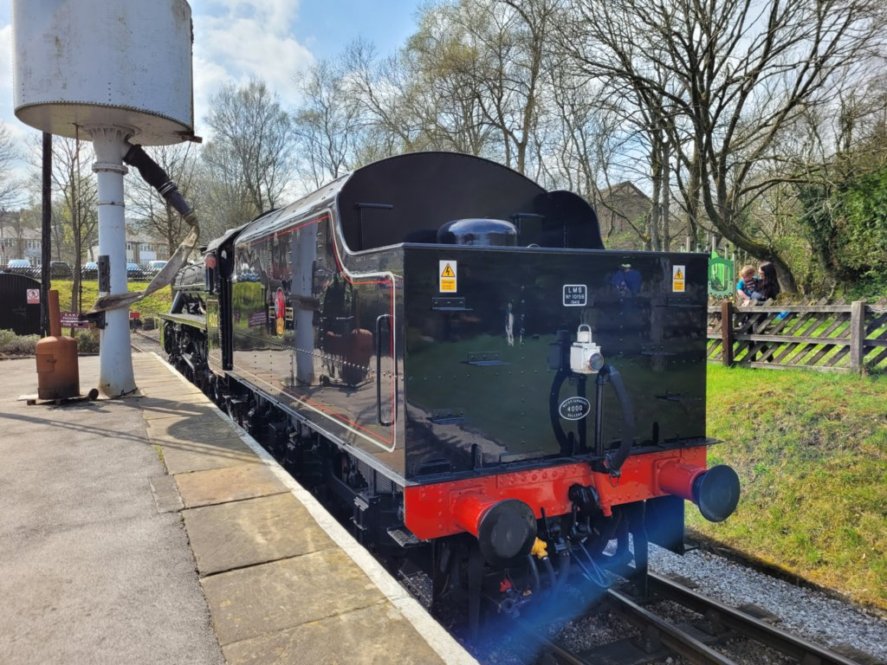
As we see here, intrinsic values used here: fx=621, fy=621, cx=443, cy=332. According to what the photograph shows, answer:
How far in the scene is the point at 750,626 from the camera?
393 centimetres

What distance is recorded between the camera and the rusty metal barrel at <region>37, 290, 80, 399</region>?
9.24 meters

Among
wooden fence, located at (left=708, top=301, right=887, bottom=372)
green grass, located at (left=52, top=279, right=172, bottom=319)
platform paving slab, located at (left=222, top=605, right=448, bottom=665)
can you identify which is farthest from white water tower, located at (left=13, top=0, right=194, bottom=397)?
green grass, located at (left=52, top=279, right=172, bottom=319)

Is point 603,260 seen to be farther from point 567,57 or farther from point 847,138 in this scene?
point 847,138

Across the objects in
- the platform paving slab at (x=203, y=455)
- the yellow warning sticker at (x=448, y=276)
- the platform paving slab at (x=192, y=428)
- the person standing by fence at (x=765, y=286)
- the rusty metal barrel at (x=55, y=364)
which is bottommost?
the platform paving slab at (x=203, y=455)

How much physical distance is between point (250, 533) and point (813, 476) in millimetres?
5162

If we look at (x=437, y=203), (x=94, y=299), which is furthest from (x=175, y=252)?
(x=94, y=299)

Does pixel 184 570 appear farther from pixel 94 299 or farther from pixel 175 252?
pixel 94 299

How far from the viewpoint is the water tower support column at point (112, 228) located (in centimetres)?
933

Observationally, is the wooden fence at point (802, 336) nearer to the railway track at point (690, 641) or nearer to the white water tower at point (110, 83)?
the railway track at point (690, 641)

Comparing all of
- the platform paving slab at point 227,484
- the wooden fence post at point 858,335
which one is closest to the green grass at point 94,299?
the platform paving slab at point 227,484

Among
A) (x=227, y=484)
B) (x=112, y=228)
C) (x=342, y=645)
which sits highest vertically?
(x=112, y=228)

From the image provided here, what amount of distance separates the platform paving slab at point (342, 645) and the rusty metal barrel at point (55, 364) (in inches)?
311

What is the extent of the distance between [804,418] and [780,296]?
4.36 m

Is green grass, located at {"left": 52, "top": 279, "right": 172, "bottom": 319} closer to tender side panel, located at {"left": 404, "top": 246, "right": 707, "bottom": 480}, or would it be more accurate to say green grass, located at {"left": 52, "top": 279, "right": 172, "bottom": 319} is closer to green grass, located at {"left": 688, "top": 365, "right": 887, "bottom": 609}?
green grass, located at {"left": 688, "top": 365, "right": 887, "bottom": 609}
